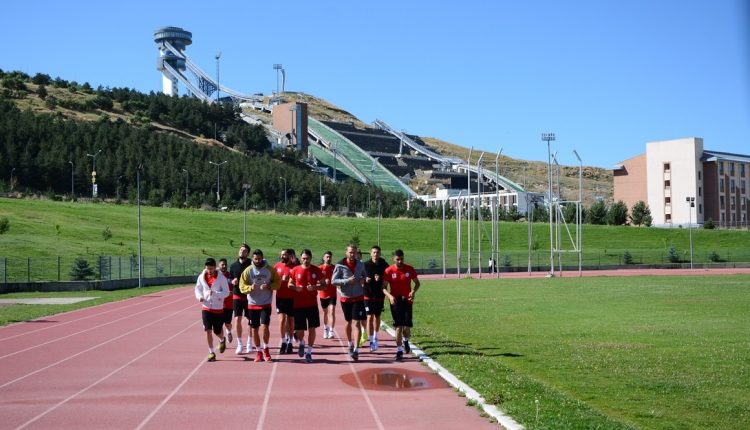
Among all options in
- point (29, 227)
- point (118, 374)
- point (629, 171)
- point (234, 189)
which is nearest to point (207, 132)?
point (234, 189)

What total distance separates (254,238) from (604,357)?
79880 mm

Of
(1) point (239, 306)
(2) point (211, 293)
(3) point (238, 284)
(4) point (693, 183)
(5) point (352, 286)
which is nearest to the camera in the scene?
(2) point (211, 293)

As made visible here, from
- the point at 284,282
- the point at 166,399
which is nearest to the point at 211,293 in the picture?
the point at 284,282

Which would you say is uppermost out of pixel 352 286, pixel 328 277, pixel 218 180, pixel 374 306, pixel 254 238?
pixel 218 180

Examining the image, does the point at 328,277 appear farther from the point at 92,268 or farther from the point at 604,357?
the point at 92,268

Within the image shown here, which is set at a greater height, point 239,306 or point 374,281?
point 374,281

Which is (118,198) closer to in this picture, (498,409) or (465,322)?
(465,322)

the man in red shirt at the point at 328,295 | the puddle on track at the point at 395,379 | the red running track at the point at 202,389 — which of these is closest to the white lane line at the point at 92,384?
the red running track at the point at 202,389

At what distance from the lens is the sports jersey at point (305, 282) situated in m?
17.9

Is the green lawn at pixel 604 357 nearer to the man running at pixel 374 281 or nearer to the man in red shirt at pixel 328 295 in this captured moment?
the man running at pixel 374 281

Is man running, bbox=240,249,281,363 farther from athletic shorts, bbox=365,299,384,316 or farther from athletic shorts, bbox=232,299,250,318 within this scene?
athletic shorts, bbox=365,299,384,316

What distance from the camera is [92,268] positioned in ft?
192

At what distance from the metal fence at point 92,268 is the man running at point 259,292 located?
3611 cm

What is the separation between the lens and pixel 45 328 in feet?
87.1
